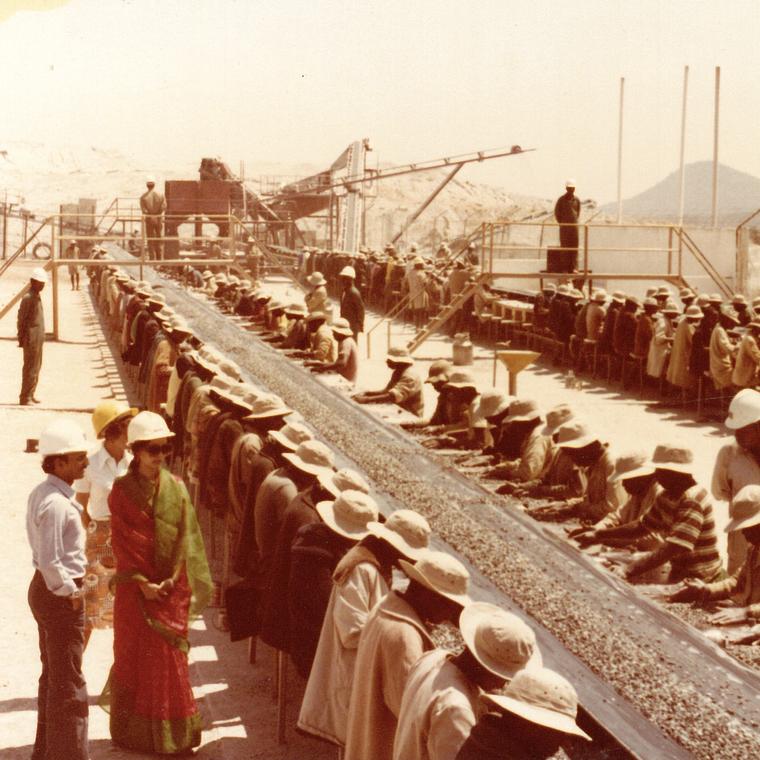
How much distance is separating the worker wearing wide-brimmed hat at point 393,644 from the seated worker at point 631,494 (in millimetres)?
2485

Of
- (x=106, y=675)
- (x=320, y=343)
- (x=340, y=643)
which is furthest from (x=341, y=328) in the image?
(x=340, y=643)

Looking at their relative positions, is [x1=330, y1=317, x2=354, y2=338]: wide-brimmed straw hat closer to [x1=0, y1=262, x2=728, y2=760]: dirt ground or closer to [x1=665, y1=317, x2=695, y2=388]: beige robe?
[x1=0, y1=262, x2=728, y2=760]: dirt ground

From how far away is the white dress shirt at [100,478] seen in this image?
7234mm

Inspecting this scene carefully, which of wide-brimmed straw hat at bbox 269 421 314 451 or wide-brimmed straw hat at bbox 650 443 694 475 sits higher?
wide-brimmed straw hat at bbox 650 443 694 475

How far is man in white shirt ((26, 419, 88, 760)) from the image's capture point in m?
6.09

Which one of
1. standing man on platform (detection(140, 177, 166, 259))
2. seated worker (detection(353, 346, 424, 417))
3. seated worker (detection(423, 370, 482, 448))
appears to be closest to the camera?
seated worker (detection(423, 370, 482, 448))

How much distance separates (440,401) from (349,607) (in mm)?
5551

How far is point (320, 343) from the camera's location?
51.0 ft

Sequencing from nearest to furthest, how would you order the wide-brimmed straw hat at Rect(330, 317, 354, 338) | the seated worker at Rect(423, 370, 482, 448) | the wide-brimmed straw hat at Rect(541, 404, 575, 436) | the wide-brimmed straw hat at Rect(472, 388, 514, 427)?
the wide-brimmed straw hat at Rect(541, 404, 575, 436), the wide-brimmed straw hat at Rect(472, 388, 514, 427), the seated worker at Rect(423, 370, 482, 448), the wide-brimmed straw hat at Rect(330, 317, 354, 338)

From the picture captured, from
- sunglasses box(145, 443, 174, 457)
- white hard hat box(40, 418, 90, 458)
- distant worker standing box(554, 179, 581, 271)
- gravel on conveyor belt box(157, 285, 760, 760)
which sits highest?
distant worker standing box(554, 179, 581, 271)

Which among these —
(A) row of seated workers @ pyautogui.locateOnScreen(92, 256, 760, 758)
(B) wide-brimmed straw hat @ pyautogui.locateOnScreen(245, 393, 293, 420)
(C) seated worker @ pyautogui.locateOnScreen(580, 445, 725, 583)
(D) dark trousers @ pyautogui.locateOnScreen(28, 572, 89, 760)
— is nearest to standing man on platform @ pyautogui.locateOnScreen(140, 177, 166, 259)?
(A) row of seated workers @ pyautogui.locateOnScreen(92, 256, 760, 758)

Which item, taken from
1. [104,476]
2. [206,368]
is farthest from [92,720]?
[206,368]

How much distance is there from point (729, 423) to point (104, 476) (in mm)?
3754

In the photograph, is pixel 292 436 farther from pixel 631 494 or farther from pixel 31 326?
pixel 31 326
